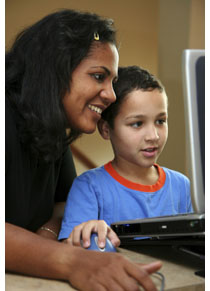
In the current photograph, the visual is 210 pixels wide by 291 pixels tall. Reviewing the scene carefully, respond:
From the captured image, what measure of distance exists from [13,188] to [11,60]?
37 centimetres

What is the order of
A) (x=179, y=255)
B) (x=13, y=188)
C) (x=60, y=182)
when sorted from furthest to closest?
(x=60, y=182) < (x=13, y=188) < (x=179, y=255)

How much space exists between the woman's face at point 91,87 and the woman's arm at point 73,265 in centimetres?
45

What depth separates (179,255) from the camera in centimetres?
88

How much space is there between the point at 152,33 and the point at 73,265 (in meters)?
3.35

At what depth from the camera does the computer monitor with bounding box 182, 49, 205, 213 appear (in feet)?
2.17

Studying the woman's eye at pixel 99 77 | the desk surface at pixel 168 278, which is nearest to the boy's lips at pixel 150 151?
the woman's eye at pixel 99 77

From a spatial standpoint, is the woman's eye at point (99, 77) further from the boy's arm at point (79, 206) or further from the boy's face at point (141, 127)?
the boy's arm at point (79, 206)

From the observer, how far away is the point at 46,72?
106cm

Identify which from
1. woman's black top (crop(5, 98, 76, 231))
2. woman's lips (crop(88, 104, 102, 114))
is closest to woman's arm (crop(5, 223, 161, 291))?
woman's black top (crop(5, 98, 76, 231))

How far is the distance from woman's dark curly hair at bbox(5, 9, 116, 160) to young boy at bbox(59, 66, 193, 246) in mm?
187

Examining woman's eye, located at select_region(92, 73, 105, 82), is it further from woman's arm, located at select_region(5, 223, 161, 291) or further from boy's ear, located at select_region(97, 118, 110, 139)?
woman's arm, located at select_region(5, 223, 161, 291)

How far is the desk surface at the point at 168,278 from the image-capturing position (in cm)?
68

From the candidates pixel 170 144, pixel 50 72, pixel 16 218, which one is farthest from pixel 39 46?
pixel 170 144

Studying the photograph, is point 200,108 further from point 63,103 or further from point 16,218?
point 16,218
